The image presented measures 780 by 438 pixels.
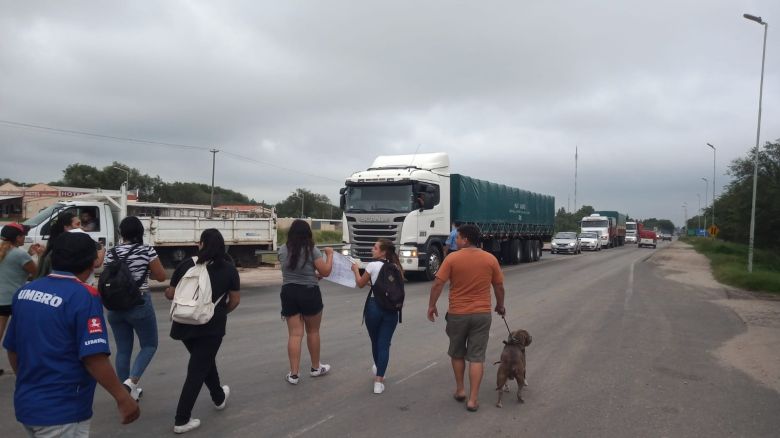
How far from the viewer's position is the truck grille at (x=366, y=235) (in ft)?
51.6

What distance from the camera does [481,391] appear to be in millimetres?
5816

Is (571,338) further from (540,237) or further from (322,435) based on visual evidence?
(540,237)

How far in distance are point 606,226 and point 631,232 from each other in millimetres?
20180

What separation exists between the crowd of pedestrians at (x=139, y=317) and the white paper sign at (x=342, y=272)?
0.17 meters

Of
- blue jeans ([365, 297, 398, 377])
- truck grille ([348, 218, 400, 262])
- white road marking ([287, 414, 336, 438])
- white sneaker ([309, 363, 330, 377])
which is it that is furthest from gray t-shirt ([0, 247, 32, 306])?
truck grille ([348, 218, 400, 262])

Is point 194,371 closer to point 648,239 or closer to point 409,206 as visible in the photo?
point 409,206

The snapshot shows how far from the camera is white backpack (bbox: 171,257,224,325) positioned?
4.29 m

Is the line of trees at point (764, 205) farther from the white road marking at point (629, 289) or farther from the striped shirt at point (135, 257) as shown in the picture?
the striped shirt at point (135, 257)

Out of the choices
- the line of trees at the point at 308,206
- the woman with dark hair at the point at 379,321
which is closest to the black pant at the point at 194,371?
the woman with dark hair at the point at 379,321

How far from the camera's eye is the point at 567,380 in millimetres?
6223

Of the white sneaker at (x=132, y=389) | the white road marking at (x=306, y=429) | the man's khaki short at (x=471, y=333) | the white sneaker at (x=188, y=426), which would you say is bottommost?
the white road marking at (x=306, y=429)

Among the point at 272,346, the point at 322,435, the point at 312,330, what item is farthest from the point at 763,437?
the point at 272,346

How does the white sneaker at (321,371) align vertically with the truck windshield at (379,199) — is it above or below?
below

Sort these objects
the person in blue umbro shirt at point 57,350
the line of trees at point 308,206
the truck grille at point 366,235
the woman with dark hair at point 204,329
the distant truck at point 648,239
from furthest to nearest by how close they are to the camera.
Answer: the line of trees at point 308,206 < the distant truck at point 648,239 < the truck grille at point 366,235 < the woman with dark hair at point 204,329 < the person in blue umbro shirt at point 57,350
